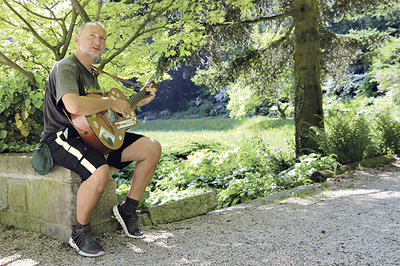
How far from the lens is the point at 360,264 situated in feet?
7.28

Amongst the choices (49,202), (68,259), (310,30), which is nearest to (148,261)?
(68,259)

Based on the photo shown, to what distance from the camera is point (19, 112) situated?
3639 millimetres

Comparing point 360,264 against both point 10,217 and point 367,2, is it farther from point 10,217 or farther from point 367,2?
point 367,2

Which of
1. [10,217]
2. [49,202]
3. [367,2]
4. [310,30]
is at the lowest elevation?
[10,217]

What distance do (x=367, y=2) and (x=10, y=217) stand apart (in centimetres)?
764

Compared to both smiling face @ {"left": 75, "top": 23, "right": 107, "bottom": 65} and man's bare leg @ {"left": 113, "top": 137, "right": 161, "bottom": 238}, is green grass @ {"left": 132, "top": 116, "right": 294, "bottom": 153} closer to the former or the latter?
man's bare leg @ {"left": 113, "top": 137, "right": 161, "bottom": 238}

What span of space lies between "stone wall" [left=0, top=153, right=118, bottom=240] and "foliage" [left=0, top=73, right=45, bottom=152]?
29 centimetres

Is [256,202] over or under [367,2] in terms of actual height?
under

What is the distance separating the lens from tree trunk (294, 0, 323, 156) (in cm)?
635

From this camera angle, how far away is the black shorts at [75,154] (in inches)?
101

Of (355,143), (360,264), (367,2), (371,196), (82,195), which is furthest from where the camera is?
(367,2)

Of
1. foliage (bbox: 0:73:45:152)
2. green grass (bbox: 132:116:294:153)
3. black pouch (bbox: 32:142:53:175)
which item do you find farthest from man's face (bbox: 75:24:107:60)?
green grass (bbox: 132:116:294:153)

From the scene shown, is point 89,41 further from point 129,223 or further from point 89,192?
point 129,223

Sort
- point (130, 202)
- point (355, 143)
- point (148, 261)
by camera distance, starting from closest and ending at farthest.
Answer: point (148, 261) → point (130, 202) → point (355, 143)
